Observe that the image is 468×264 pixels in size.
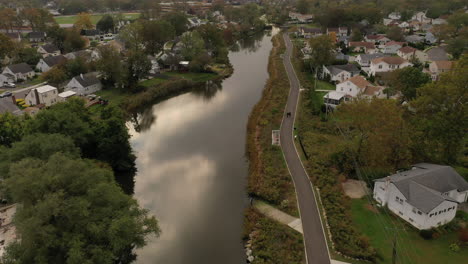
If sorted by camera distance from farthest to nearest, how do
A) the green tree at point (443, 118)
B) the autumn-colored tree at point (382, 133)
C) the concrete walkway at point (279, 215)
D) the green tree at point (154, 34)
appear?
the green tree at point (154, 34) < the green tree at point (443, 118) < the autumn-colored tree at point (382, 133) < the concrete walkway at point (279, 215)

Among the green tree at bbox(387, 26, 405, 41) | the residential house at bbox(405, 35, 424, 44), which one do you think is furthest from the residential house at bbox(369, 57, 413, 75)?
the residential house at bbox(405, 35, 424, 44)

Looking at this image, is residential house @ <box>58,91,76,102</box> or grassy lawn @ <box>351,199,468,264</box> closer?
grassy lawn @ <box>351,199,468,264</box>

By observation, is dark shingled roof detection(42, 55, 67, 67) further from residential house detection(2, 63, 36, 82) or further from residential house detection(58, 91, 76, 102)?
residential house detection(58, 91, 76, 102)

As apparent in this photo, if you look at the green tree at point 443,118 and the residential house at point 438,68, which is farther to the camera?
the residential house at point 438,68

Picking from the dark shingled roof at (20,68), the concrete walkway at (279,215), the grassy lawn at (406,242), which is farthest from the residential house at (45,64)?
the grassy lawn at (406,242)

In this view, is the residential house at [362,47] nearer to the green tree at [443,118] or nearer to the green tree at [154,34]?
the green tree at [154,34]

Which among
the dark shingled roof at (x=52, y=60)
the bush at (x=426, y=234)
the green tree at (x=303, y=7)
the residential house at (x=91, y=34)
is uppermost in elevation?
the green tree at (x=303, y=7)

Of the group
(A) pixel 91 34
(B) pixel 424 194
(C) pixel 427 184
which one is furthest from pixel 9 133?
(A) pixel 91 34

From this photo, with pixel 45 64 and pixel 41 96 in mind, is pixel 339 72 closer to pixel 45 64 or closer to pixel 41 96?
pixel 41 96
